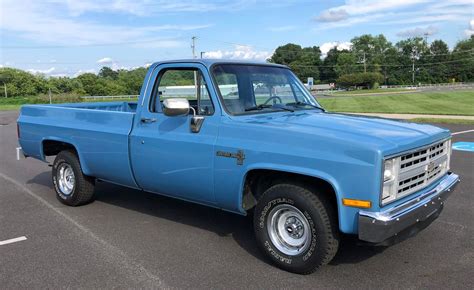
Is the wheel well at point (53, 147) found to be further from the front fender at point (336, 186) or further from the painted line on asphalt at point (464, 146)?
the painted line on asphalt at point (464, 146)

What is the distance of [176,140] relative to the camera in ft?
15.9

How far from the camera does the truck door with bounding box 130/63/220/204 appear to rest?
463 centimetres

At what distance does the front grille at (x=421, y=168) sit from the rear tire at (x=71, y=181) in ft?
14.1

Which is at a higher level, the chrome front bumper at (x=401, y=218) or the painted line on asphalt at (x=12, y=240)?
the chrome front bumper at (x=401, y=218)

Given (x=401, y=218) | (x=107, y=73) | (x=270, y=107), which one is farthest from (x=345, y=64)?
(x=401, y=218)

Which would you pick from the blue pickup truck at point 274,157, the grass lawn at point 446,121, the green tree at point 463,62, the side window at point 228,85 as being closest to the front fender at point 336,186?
the blue pickup truck at point 274,157

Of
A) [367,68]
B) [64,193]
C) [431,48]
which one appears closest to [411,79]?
[367,68]

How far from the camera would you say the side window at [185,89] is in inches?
189

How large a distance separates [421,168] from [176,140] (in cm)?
244

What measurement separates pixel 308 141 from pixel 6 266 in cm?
314

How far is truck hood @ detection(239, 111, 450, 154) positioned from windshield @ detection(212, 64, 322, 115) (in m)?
0.24

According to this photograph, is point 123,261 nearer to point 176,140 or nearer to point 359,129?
point 176,140

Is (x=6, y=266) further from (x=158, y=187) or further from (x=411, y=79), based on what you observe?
(x=411, y=79)

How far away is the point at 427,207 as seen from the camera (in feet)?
13.0
